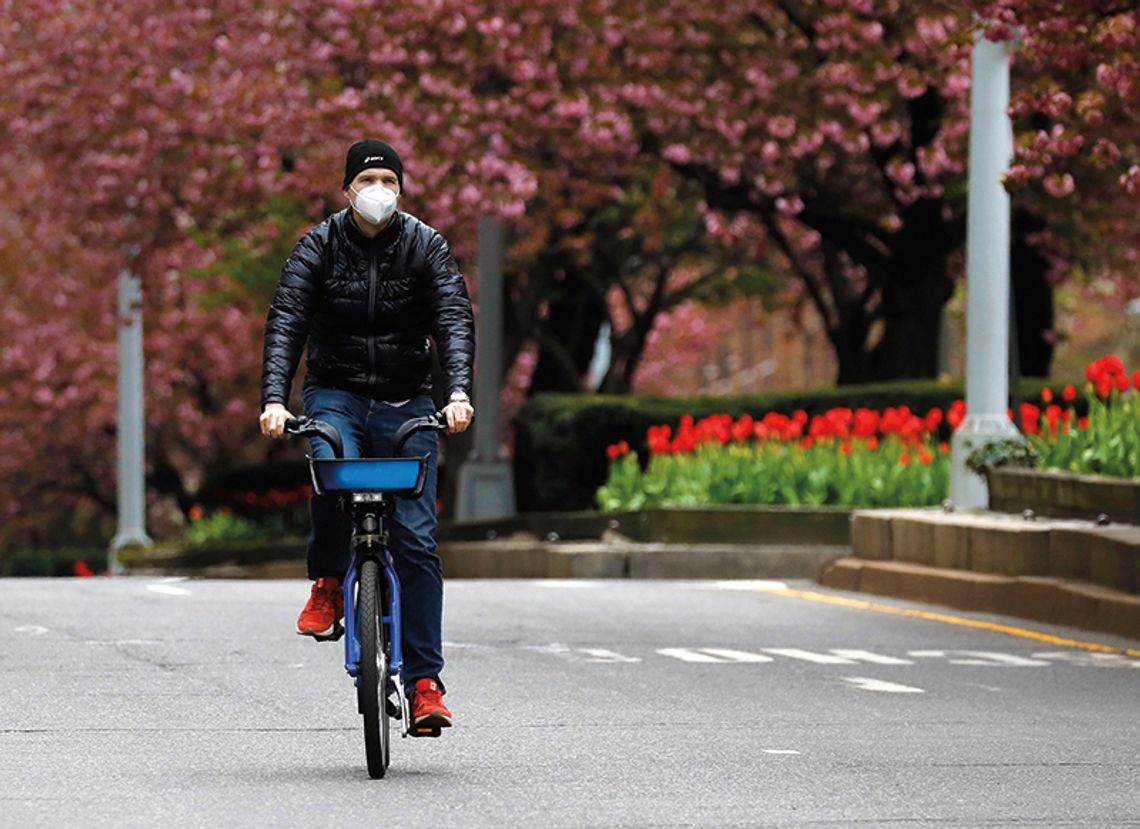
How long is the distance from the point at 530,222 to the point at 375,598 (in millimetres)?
20931

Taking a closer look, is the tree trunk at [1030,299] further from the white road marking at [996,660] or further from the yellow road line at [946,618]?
the white road marking at [996,660]

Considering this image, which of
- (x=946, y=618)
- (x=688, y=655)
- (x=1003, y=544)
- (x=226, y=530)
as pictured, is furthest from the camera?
(x=226, y=530)

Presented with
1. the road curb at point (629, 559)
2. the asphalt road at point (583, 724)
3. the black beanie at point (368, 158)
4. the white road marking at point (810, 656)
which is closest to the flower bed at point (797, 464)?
the road curb at point (629, 559)

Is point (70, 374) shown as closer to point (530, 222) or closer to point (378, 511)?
point (530, 222)


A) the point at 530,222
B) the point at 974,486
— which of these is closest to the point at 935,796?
the point at 974,486

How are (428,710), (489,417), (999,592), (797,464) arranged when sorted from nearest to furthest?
(428,710), (999,592), (797,464), (489,417)

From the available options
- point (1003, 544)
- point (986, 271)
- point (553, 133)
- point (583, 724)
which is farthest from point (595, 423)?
point (583, 724)

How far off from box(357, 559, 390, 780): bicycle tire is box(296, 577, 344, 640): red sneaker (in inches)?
19.0

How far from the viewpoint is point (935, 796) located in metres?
8.65

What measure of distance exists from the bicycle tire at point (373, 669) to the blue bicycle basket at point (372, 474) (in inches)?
9.6

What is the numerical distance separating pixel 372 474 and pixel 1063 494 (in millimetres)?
9155

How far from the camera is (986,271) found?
18.8 metres

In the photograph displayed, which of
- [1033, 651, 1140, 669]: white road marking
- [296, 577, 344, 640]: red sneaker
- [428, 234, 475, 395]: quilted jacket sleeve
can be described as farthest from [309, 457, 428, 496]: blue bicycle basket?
[1033, 651, 1140, 669]: white road marking

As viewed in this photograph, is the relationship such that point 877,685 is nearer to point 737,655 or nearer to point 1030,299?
point 737,655
